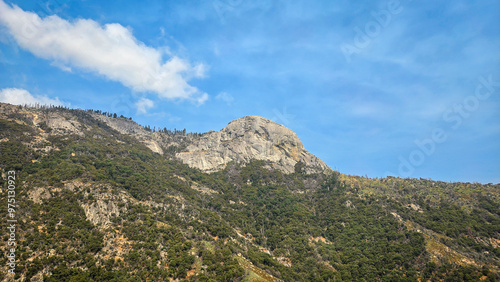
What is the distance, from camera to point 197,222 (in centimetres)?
12688

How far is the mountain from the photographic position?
3632 inches

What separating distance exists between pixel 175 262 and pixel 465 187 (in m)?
182

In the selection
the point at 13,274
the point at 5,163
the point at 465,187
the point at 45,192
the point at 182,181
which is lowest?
the point at 13,274

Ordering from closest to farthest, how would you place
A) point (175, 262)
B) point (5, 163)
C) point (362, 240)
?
1. point (175, 262)
2. point (5, 163)
3. point (362, 240)

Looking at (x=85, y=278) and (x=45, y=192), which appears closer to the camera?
(x=85, y=278)

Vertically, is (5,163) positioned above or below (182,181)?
below

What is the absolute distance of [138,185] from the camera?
136625 millimetres

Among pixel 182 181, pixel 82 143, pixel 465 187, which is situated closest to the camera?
pixel 82 143

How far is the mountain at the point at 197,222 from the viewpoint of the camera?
3632 inches

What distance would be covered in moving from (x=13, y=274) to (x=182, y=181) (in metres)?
97.7

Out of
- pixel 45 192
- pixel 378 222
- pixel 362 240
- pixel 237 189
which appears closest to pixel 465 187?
pixel 378 222

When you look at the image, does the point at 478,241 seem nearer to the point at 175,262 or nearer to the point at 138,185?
the point at 175,262

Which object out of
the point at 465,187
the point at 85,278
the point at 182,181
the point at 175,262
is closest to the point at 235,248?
the point at 175,262

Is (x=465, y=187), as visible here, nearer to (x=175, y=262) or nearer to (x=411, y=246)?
(x=411, y=246)
